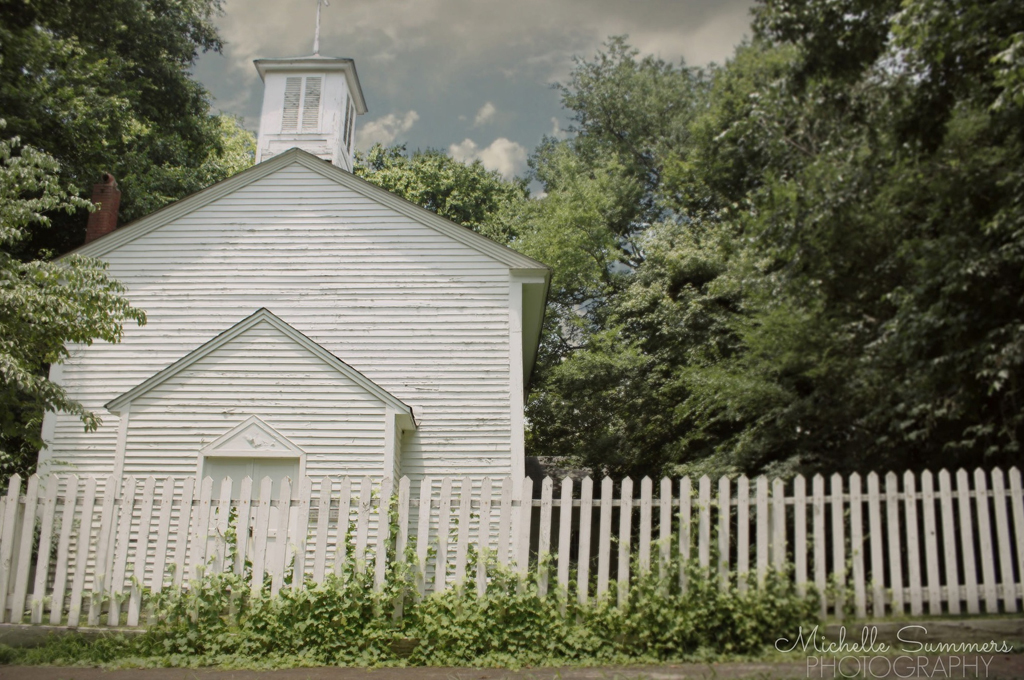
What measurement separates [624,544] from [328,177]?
33.7 feet

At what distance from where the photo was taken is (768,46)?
1064cm

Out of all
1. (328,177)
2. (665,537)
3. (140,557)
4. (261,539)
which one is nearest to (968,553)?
(665,537)

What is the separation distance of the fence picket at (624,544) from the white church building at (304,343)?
16.2ft

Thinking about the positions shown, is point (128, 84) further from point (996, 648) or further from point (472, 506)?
point (996, 648)

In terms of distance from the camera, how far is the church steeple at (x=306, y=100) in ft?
67.1

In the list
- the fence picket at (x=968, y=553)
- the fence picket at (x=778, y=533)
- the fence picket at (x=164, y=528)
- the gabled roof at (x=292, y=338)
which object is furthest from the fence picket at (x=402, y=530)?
Result: the fence picket at (x=968, y=553)

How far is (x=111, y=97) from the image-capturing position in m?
22.7

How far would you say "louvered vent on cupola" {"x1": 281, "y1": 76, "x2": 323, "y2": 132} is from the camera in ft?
67.9

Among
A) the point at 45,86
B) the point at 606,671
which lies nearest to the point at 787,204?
the point at 606,671

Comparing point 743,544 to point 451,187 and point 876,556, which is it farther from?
point 451,187

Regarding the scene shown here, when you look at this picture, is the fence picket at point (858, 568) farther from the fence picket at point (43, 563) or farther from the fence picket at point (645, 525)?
the fence picket at point (43, 563)

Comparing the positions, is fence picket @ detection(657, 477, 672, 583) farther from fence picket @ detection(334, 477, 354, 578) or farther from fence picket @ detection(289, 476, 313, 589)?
fence picket @ detection(289, 476, 313, 589)

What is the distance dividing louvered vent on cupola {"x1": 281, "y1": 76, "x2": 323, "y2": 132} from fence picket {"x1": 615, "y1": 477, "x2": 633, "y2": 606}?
52.6ft

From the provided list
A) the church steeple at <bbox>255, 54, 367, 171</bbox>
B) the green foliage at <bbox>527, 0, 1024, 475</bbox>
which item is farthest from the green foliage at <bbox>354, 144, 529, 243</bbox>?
the green foliage at <bbox>527, 0, 1024, 475</bbox>
